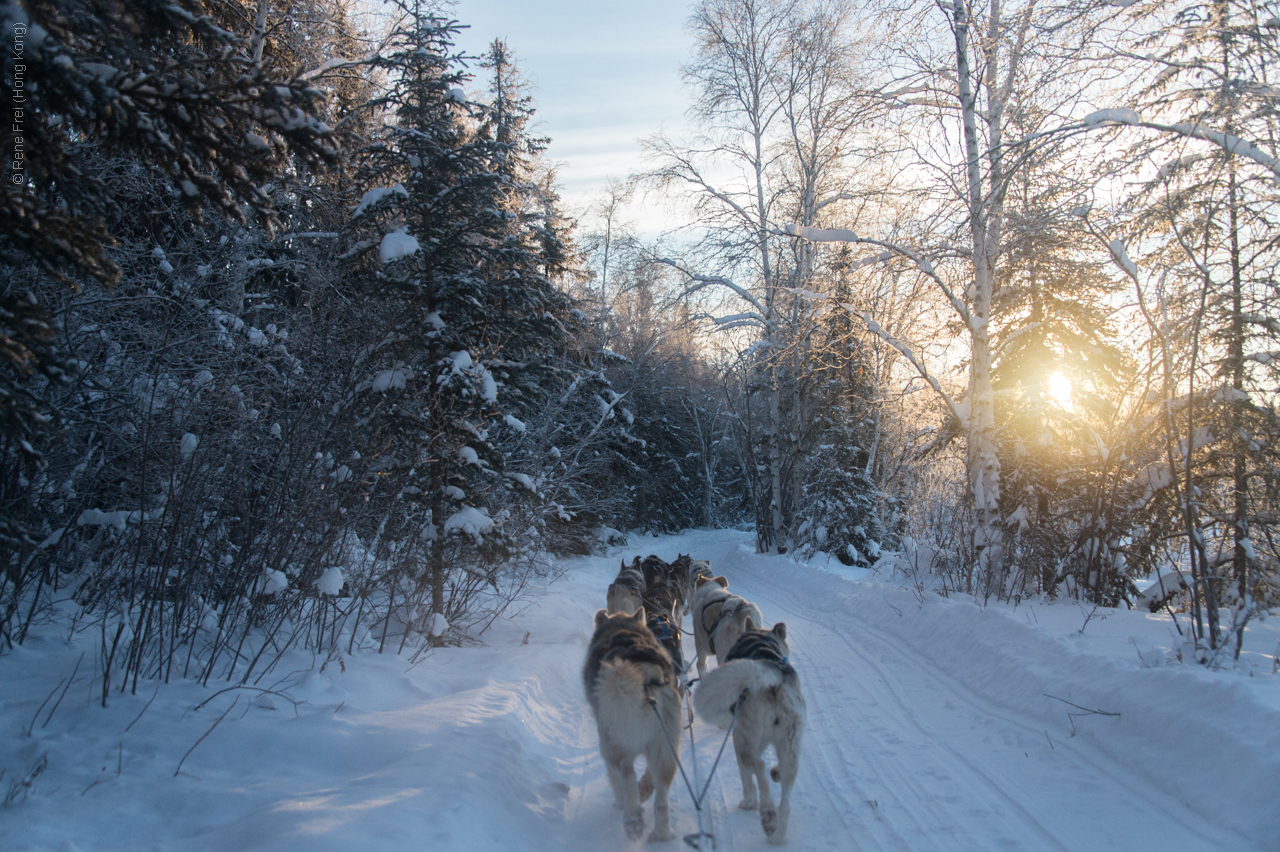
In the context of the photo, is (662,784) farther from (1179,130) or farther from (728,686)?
(1179,130)

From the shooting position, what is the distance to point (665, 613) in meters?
7.79

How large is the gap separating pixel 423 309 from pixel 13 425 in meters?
6.39

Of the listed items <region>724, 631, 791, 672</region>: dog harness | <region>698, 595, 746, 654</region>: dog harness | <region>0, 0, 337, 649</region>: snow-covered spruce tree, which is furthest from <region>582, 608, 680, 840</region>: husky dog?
<region>0, 0, 337, 649</region>: snow-covered spruce tree

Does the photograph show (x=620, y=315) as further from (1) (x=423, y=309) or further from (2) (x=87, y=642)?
(2) (x=87, y=642)

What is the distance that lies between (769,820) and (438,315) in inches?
281

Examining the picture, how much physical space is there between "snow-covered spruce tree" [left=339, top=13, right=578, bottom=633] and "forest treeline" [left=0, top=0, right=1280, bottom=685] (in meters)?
0.05

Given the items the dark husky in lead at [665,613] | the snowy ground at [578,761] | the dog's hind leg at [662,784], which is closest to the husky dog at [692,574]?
the dark husky in lead at [665,613]

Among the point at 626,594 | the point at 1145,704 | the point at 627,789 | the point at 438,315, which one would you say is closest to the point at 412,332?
the point at 438,315

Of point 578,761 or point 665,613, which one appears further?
point 665,613

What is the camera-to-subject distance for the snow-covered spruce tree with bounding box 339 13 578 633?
7.95 meters

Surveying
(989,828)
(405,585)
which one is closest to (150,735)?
(405,585)

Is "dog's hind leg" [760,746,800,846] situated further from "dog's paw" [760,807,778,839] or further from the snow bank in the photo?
the snow bank

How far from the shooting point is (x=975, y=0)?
30.8 ft

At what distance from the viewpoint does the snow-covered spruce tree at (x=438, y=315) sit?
795 cm
